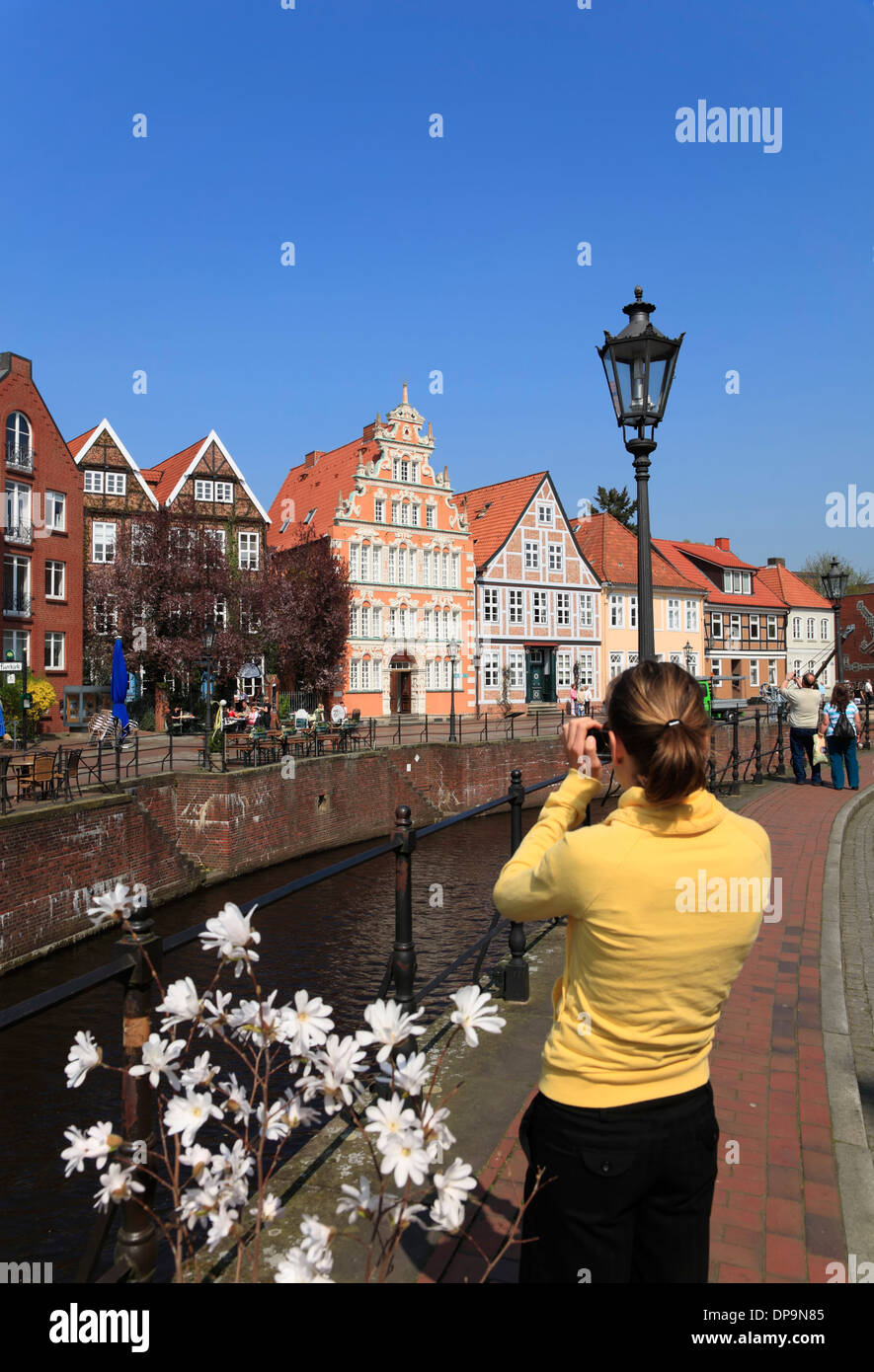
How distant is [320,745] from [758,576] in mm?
47870

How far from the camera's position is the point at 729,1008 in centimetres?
514

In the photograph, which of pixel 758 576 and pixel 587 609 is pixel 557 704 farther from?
pixel 758 576

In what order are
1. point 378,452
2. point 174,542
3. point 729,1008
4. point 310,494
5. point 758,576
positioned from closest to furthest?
point 729,1008 < point 174,542 < point 378,452 < point 310,494 < point 758,576

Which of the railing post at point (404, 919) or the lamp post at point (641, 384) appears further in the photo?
the lamp post at point (641, 384)

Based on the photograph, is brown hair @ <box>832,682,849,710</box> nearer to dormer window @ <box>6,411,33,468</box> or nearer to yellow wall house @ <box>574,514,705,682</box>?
dormer window @ <box>6,411,33,468</box>

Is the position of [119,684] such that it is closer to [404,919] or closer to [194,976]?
[194,976]

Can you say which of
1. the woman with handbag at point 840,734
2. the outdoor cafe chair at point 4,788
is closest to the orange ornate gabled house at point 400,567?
the outdoor cafe chair at point 4,788

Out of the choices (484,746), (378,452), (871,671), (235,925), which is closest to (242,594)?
(378,452)

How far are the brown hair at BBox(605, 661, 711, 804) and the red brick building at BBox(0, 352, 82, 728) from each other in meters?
30.3

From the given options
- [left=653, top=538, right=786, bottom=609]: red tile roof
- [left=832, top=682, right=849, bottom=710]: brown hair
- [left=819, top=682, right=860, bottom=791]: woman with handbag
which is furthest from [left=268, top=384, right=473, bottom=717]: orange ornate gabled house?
[left=832, top=682, right=849, bottom=710]: brown hair

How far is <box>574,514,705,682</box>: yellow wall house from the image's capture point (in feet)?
158

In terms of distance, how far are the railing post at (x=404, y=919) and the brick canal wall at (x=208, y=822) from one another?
12.0m

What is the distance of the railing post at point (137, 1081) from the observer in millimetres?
2357

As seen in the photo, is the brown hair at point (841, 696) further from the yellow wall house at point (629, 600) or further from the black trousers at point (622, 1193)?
the yellow wall house at point (629, 600)
